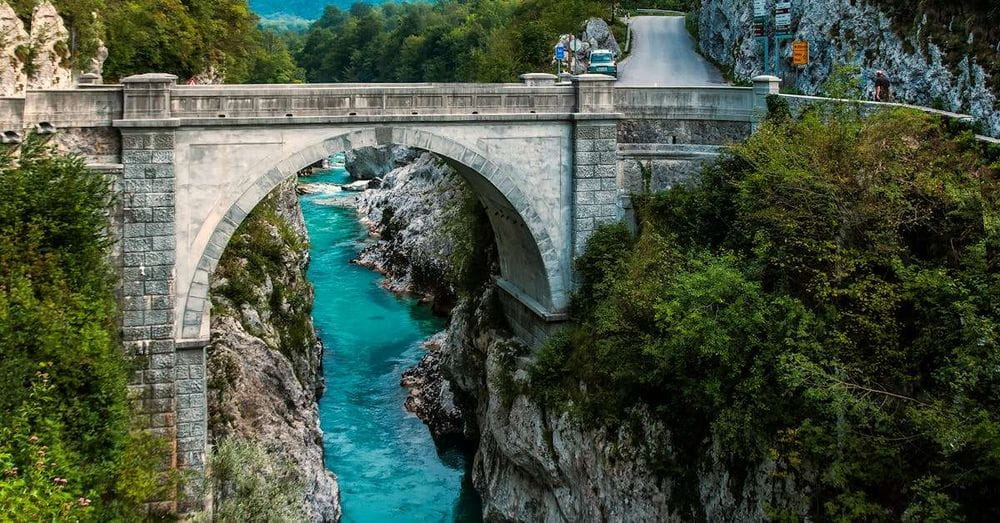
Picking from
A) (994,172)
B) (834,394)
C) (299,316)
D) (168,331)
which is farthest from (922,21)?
(168,331)

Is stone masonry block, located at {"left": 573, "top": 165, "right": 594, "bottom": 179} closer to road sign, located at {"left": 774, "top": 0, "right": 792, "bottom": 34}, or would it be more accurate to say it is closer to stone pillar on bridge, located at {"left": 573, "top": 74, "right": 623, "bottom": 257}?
stone pillar on bridge, located at {"left": 573, "top": 74, "right": 623, "bottom": 257}

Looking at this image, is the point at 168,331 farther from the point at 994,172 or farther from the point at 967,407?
the point at 994,172

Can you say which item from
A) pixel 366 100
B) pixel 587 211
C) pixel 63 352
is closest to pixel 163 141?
pixel 366 100

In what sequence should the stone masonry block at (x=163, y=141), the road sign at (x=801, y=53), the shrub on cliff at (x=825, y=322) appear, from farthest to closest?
the road sign at (x=801, y=53) → the stone masonry block at (x=163, y=141) → the shrub on cliff at (x=825, y=322)

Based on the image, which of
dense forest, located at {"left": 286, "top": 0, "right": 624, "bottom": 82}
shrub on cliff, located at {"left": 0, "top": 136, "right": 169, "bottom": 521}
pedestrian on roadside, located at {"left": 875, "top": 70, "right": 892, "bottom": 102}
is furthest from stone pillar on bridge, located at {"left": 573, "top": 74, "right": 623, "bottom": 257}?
dense forest, located at {"left": 286, "top": 0, "right": 624, "bottom": 82}

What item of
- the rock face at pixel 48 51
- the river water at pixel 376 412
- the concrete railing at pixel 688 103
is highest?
the rock face at pixel 48 51

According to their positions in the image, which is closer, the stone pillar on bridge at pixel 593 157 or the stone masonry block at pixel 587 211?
the stone pillar on bridge at pixel 593 157

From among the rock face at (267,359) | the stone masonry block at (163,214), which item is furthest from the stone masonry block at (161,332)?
the rock face at (267,359)

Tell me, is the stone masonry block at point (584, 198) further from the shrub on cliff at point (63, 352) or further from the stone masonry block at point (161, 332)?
the shrub on cliff at point (63, 352)
